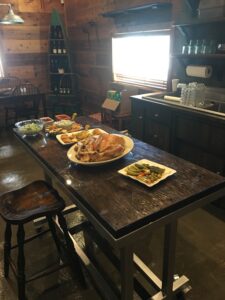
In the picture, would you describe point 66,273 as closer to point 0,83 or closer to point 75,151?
point 75,151

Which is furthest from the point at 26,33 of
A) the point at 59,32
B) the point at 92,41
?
the point at 92,41

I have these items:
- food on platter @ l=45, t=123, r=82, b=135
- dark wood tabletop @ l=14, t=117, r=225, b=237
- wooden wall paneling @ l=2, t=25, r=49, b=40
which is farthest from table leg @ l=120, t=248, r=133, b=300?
wooden wall paneling @ l=2, t=25, r=49, b=40

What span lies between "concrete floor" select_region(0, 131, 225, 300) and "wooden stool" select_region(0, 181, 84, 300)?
131 millimetres

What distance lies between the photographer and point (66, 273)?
1.74 metres

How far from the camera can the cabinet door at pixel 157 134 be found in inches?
105

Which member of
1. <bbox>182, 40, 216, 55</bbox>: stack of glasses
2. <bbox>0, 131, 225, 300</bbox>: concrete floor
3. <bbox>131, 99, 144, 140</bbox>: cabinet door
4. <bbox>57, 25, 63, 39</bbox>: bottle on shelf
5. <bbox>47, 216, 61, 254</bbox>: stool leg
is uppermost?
<bbox>57, 25, 63, 39</bbox>: bottle on shelf

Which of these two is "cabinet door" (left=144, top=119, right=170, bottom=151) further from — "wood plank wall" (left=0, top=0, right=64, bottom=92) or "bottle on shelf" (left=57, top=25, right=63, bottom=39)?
"wood plank wall" (left=0, top=0, right=64, bottom=92)

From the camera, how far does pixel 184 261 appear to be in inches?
70.2

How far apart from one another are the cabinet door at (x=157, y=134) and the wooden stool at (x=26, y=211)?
57.1 inches

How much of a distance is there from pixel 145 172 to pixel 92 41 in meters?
4.02

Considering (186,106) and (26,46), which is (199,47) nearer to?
(186,106)

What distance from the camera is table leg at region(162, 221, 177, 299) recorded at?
1279mm

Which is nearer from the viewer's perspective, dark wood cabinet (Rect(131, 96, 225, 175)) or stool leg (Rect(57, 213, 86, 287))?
stool leg (Rect(57, 213, 86, 287))

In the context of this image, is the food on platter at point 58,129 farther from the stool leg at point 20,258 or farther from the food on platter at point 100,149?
the stool leg at point 20,258
